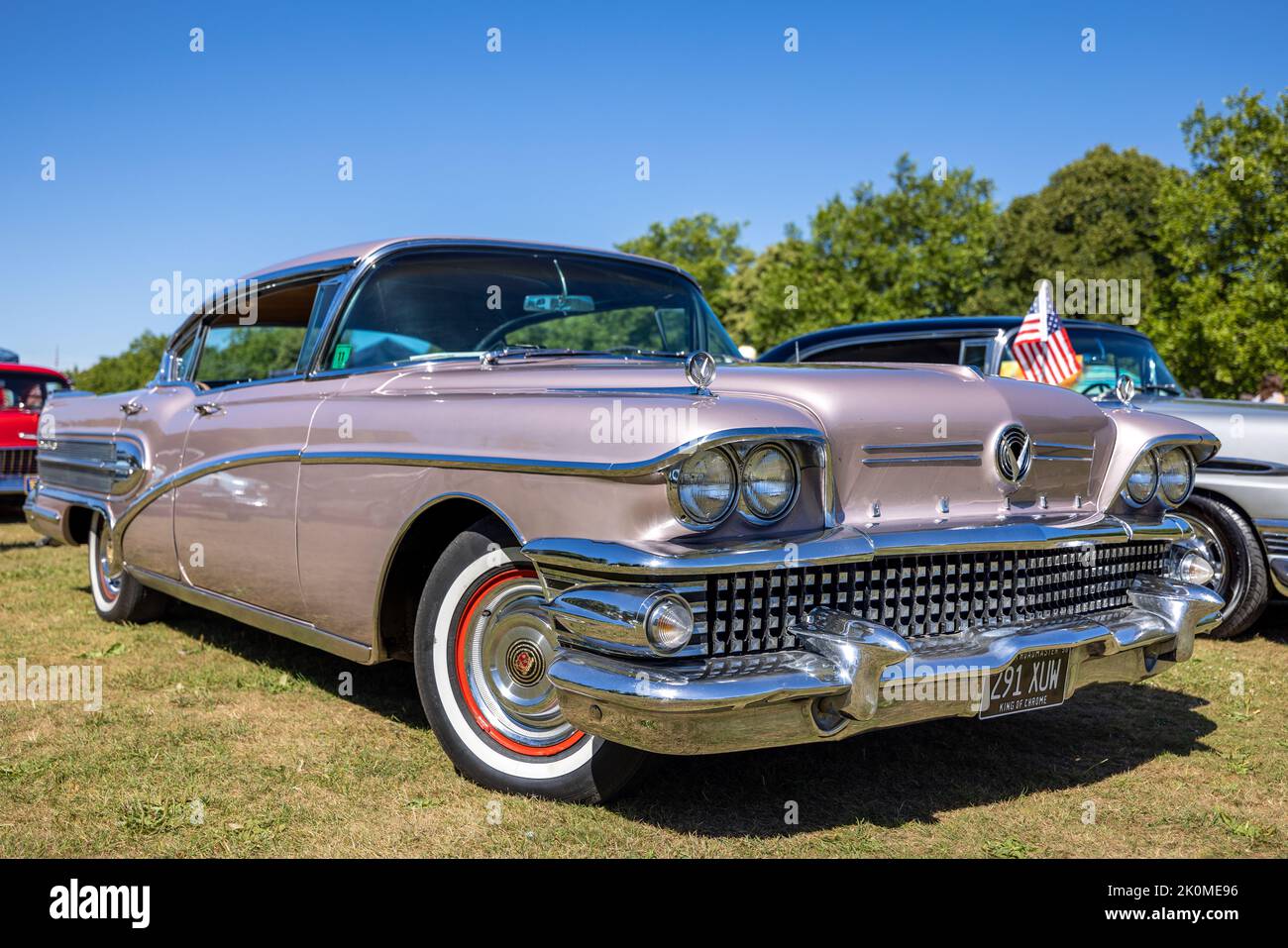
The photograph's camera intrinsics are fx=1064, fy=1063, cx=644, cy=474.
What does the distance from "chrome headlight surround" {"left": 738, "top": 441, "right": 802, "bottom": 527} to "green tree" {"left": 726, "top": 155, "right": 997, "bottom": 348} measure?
25.2 meters

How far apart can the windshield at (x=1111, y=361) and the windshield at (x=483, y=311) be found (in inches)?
133

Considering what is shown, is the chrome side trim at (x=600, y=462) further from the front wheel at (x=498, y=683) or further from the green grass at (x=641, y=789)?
the green grass at (x=641, y=789)

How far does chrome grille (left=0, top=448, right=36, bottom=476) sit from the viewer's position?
10.2 meters

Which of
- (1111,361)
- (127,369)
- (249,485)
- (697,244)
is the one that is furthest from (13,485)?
(127,369)

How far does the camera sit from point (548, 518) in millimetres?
2656

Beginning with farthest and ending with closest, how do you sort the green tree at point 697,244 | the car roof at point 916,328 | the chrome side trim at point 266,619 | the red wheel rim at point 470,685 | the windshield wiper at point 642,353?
the green tree at point 697,244, the car roof at point 916,328, the windshield wiper at point 642,353, the chrome side trim at point 266,619, the red wheel rim at point 470,685

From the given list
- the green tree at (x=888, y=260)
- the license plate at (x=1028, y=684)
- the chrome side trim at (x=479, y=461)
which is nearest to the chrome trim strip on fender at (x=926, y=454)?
the chrome side trim at (x=479, y=461)

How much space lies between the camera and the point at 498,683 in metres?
3.00

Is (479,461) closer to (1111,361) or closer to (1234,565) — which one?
(1234,565)

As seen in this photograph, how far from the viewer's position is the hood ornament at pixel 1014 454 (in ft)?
9.89

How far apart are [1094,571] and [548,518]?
5.77 ft

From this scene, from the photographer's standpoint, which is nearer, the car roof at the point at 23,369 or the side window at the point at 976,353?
the side window at the point at 976,353
